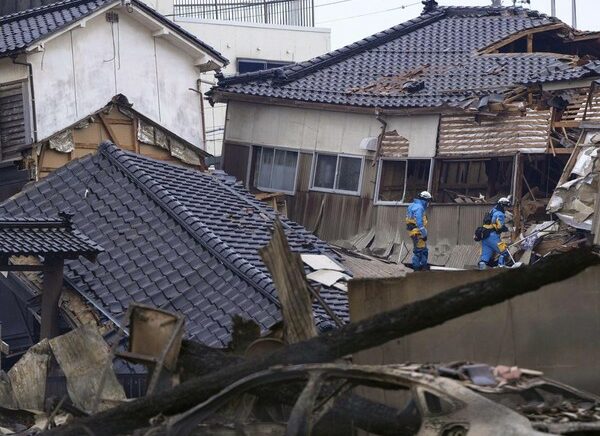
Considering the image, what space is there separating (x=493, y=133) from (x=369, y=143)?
2.63 metres

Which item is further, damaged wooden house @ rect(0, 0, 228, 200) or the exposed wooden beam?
the exposed wooden beam

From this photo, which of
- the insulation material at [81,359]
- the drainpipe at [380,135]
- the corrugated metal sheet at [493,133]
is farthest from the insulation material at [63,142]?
the insulation material at [81,359]

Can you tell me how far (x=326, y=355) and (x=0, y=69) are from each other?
57.7 feet

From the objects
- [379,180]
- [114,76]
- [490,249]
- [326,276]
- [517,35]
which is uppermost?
[517,35]

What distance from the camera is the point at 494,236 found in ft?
77.8

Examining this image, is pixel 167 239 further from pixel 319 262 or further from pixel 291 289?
pixel 291 289

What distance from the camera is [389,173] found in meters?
27.9

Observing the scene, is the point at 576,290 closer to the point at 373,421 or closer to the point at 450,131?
the point at 373,421

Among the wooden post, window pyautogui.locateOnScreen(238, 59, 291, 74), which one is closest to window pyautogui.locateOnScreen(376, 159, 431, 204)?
the wooden post

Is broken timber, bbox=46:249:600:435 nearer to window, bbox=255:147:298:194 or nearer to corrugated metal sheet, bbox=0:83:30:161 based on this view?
corrugated metal sheet, bbox=0:83:30:161

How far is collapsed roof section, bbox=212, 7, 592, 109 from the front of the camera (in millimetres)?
27953

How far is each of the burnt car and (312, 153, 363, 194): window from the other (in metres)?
18.8

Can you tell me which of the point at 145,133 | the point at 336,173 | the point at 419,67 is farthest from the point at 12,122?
the point at 419,67

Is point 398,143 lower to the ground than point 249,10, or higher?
lower
